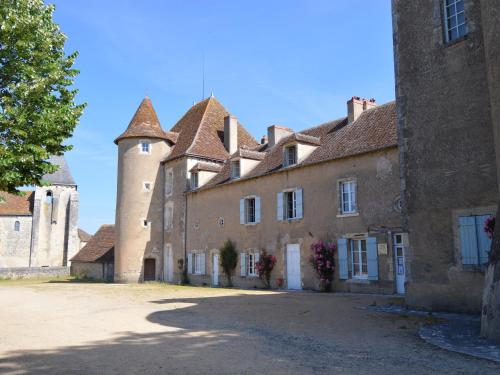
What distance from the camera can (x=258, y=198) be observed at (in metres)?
19.8

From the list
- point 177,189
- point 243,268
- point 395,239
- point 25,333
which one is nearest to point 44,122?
point 25,333

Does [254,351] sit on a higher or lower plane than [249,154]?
lower

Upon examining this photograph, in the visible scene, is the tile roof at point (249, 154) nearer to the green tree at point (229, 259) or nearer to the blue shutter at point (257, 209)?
the blue shutter at point (257, 209)

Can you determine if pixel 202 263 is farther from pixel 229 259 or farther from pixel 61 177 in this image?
pixel 61 177

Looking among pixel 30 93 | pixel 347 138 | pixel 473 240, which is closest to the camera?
pixel 30 93

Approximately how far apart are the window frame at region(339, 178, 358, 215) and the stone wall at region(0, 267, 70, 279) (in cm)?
2557

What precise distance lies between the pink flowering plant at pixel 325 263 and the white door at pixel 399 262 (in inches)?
95.2

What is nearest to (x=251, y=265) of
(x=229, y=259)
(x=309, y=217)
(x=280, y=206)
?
(x=229, y=259)

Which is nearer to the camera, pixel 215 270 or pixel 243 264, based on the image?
pixel 243 264

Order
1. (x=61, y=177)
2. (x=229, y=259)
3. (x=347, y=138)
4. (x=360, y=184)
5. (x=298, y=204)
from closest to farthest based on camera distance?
(x=360, y=184) → (x=347, y=138) → (x=298, y=204) → (x=229, y=259) → (x=61, y=177)

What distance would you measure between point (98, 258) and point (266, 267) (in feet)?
50.4

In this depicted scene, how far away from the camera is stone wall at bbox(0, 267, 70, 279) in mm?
32031

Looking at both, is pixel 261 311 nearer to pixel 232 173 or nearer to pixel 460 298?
pixel 460 298

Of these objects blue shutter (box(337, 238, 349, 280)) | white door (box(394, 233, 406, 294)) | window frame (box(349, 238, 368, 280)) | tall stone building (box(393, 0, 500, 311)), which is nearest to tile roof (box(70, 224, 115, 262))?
blue shutter (box(337, 238, 349, 280))
